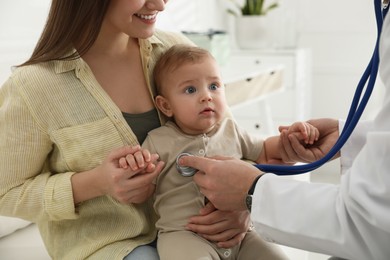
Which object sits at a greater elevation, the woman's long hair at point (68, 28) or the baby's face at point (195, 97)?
the woman's long hair at point (68, 28)

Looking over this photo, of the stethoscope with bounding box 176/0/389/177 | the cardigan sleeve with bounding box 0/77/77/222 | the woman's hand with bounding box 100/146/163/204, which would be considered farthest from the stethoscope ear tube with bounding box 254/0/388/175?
the cardigan sleeve with bounding box 0/77/77/222

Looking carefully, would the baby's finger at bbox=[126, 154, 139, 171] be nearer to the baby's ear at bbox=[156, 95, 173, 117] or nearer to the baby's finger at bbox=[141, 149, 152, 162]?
the baby's finger at bbox=[141, 149, 152, 162]

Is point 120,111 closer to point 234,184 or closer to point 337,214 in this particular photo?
point 234,184

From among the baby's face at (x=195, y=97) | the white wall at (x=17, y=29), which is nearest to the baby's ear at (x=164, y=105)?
the baby's face at (x=195, y=97)

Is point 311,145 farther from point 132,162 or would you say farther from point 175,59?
point 132,162

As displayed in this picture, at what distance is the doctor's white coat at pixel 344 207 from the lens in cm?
93

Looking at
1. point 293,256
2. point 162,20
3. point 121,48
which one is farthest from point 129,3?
point 162,20

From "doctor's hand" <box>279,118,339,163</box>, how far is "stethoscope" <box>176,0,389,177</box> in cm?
19

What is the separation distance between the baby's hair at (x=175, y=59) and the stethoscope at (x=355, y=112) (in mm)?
232

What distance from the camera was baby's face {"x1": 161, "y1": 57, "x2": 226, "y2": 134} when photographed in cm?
134

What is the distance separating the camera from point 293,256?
150cm

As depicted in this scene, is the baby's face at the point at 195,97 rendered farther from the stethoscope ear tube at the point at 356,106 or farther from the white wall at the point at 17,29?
the white wall at the point at 17,29

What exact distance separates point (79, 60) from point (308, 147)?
2.16 ft

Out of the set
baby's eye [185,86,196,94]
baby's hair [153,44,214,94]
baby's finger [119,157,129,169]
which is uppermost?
baby's hair [153,44,214,94]
